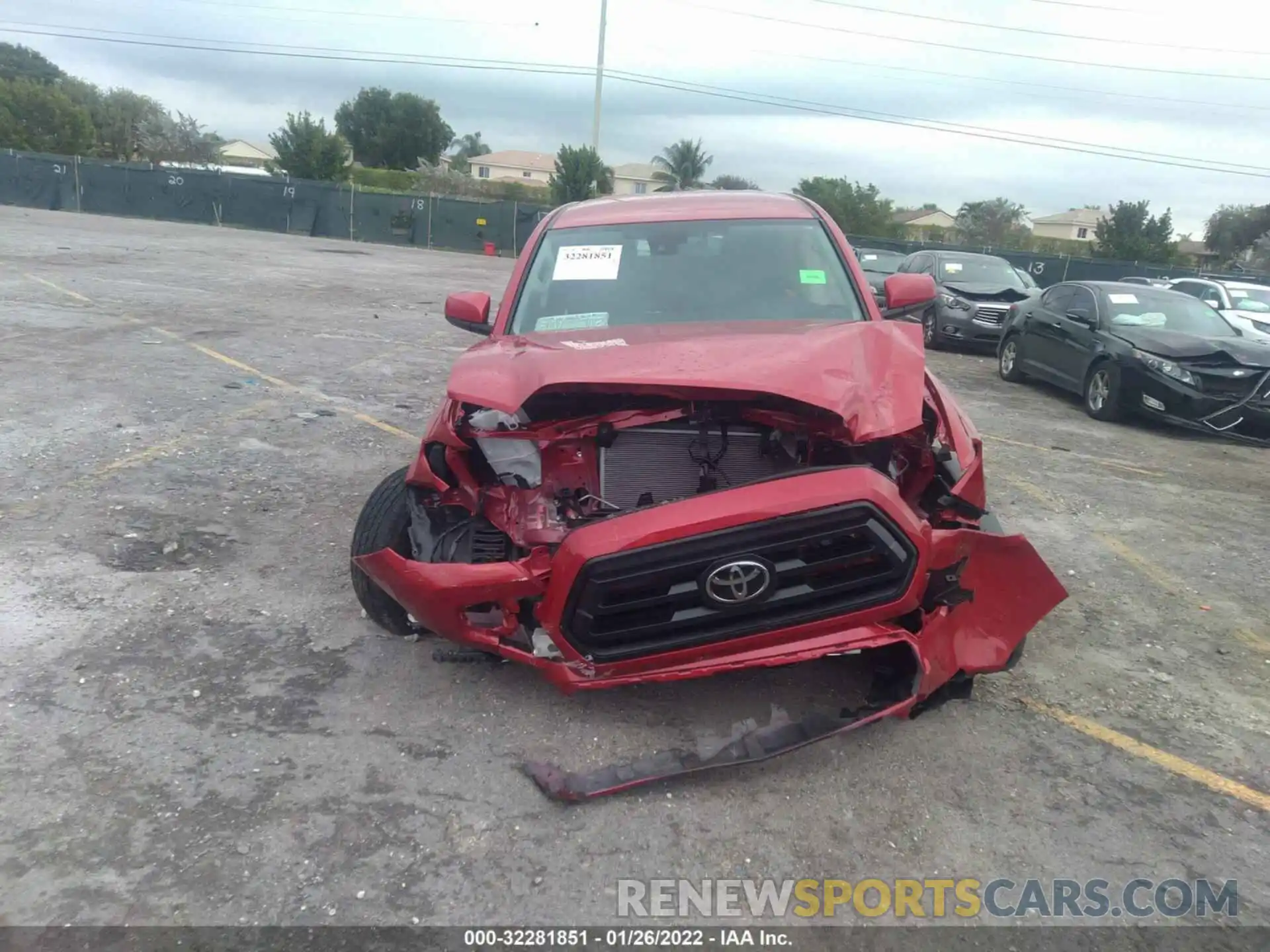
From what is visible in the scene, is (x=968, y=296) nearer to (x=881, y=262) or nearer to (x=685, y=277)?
(x=881, y=262)

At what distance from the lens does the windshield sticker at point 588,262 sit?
4.42 m

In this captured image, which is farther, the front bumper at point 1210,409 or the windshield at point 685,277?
the front bumper at point 1210,409

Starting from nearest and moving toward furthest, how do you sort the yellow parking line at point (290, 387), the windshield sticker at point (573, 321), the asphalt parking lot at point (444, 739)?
1. the asphalt parking lot at point (444, 739)
2. the windshield sticker at point (573, 321)
3. the yellow parking line at point (290, 387)

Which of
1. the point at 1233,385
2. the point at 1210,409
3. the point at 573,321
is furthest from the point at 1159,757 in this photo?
the point at 1233,385

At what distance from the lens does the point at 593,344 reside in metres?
3.58

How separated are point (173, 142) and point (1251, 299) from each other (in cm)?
6078

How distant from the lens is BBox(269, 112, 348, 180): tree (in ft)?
139

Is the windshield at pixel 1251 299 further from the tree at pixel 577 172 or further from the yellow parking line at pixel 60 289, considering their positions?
the tree at pixel 577 172

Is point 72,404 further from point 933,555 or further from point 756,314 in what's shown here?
point 933,555

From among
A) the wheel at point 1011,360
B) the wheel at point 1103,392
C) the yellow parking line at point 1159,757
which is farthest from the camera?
the wheel at point 1011,360

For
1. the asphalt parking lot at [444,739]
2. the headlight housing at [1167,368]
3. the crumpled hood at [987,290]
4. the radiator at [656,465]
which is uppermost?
the crumpled hood at [987,290]

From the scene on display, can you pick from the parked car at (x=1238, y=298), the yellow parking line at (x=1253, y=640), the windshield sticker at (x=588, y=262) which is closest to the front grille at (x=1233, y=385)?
the yellow parking line at (x=1253, y=640)

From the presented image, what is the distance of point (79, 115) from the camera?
164 feet

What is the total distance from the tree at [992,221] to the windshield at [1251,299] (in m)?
49.1
